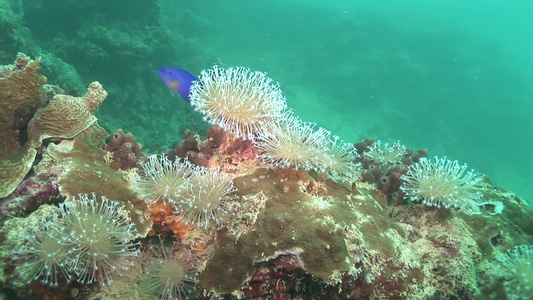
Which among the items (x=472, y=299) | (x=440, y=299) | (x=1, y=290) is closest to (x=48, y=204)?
(x=1, y=290)

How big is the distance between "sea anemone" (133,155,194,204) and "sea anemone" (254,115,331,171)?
878 millimetres

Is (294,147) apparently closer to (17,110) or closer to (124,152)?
(124,152)

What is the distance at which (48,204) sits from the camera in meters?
2.80

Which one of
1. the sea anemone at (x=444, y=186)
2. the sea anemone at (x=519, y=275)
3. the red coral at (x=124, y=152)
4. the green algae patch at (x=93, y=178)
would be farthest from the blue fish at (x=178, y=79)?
the sea anemone at (x=519, y=275)

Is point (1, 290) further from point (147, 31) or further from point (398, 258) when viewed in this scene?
point (147, 31)

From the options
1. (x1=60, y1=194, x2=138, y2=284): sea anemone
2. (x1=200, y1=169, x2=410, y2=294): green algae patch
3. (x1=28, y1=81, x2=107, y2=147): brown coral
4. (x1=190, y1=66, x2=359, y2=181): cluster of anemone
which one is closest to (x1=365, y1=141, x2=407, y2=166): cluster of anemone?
(x1=190, y1=66, x2=359, y2=181): cluster of anemone

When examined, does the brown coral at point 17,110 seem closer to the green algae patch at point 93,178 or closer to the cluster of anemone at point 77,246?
the green algae patch at point 93,178

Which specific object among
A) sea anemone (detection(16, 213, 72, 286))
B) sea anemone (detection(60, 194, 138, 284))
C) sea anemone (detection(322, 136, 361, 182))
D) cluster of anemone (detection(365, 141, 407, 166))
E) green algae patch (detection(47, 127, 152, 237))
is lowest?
sea anemone (detection(16, 213, 72, 286))

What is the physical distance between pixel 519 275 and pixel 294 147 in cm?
261

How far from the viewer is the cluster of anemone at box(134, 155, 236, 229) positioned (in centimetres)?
288

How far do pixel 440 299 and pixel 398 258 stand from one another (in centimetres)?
79

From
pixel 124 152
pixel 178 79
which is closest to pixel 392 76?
pixel 178 79

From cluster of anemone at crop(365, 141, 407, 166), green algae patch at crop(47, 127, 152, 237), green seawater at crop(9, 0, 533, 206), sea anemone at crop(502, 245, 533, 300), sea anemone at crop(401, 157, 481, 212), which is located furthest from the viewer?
green seawater at crop(9, 0, 533, 206)

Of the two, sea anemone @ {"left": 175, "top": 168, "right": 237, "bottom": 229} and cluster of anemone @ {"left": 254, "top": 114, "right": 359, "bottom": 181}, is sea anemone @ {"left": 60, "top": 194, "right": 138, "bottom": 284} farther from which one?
cluster of anemone @ {"left": 254, "top": 114, "right": 359, "bottom": 181}
